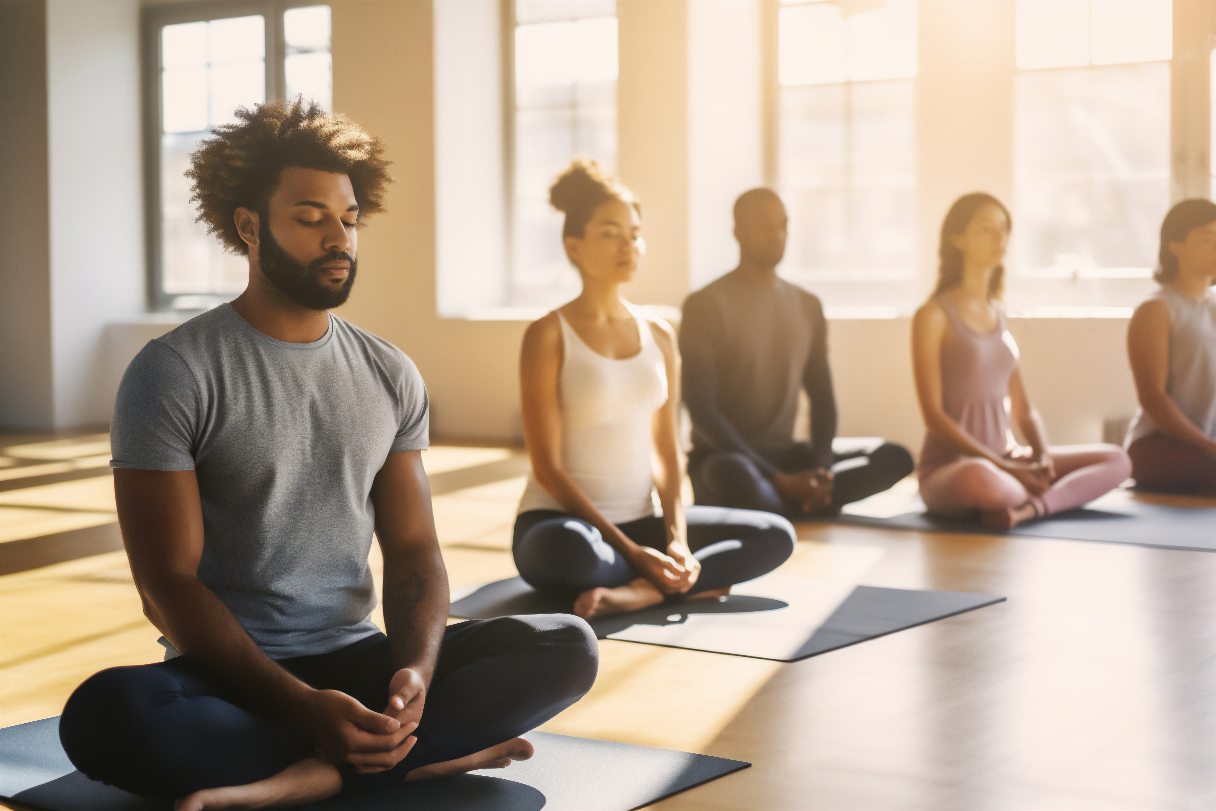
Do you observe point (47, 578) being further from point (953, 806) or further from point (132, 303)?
point (132, 303)

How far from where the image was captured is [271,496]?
7.16ft

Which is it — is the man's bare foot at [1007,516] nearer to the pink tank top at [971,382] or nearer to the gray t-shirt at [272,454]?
the pink tank top at [971,382]

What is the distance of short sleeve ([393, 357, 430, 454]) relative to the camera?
2352 mm

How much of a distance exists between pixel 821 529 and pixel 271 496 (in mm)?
2983

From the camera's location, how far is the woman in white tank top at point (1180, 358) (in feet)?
18.3

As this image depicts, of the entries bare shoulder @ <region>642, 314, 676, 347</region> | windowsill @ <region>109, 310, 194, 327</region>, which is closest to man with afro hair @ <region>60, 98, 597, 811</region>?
bare shoulder @ <region>642, 314, 676, 347</region>

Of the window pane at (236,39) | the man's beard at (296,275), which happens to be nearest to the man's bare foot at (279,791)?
the man's beard at (296,275)

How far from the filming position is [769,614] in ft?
11.7

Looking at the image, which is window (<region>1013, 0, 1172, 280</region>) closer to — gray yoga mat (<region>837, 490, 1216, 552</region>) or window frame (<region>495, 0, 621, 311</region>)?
gray yoga mat (<region>837, 490, 1216, 552</region>)

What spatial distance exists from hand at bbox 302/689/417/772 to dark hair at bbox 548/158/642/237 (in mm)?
1783

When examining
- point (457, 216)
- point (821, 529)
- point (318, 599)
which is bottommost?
point (821, 529)

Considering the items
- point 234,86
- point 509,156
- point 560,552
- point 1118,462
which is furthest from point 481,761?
point 234,86

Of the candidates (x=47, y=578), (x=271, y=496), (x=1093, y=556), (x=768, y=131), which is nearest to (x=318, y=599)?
(x=271, y=496)

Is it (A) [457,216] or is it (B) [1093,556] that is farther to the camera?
(A) [457,216]
